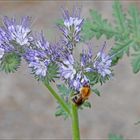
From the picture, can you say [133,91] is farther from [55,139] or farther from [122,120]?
[55,139]

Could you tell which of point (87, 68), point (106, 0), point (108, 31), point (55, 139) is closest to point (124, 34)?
point (108, 31)

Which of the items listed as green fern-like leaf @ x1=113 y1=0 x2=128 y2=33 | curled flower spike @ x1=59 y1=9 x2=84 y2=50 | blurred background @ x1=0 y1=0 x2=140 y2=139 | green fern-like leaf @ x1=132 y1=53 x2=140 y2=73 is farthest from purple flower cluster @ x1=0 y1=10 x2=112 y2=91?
blurred background @ x1=0 y1=0 x2=140 y2=139

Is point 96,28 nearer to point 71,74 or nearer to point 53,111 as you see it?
point 71,74

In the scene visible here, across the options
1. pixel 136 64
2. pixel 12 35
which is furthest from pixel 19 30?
pixel 136 64

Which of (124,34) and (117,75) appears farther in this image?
(117,75)

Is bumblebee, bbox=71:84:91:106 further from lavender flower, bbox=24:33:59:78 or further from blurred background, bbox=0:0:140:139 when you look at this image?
blurred background, bbox=0:0:140:139

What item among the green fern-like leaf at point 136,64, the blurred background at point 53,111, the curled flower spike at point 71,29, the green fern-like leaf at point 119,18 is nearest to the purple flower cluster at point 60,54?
the curled flower spike at point 71,29
